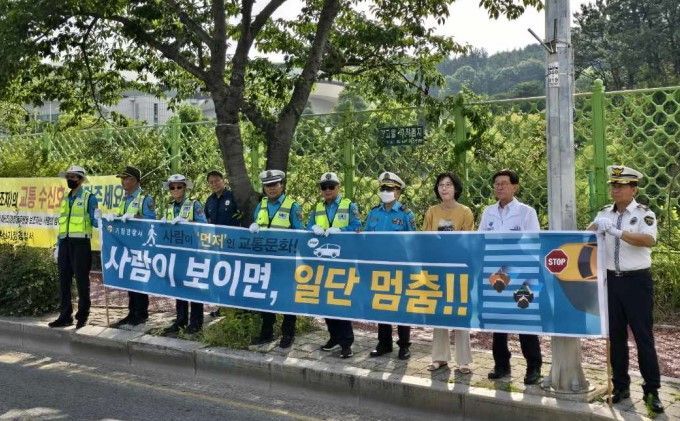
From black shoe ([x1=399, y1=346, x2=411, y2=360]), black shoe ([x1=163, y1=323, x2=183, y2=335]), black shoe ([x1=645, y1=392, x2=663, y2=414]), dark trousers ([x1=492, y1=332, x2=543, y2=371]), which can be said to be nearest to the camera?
black shoe ([x1=645, y1=392, x2=663, y2=414])

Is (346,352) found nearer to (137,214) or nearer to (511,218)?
(511,218)

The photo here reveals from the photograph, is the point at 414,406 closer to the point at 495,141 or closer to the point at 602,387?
the point at 602,387

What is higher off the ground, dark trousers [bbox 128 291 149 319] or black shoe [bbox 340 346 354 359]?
dark trousers [bbox 128 291 149 319]

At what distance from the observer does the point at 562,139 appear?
5480mm

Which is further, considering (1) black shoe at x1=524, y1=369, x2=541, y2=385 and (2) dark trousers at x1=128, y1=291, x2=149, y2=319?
(2) dark trousers at x1=128, y1=291, x2=149, y2=319

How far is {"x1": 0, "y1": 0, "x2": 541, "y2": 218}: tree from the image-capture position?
332 inches

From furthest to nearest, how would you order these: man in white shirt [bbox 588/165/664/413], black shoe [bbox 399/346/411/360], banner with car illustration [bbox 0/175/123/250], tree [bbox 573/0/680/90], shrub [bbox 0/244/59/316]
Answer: tree [bbox 573/0/680/90], banner with car illustration [bbox 0/175/123/250], shrub [bbox 0/244/59/316], black shoe [bbox 399/346/411/360], man in white shirt [bbox 588/165/664/413]

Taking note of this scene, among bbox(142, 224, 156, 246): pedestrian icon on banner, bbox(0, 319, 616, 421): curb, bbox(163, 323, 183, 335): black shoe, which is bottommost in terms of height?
bbox(0, 319, 616, 421): curb

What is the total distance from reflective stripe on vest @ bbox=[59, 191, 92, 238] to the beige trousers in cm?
428

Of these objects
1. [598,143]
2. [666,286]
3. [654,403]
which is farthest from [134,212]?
[666,286]

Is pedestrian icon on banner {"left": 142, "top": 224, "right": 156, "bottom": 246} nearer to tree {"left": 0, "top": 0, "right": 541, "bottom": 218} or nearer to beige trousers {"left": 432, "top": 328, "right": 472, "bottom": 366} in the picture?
tree {"left": 0, "top": 0, "right": 541, "bottom": 218}

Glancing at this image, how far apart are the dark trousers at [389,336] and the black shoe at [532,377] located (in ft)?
3.99

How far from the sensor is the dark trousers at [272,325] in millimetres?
7223

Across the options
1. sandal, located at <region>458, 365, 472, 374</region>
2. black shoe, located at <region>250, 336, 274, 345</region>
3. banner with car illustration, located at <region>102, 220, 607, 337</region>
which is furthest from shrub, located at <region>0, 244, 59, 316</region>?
sandal, located at <region>458, 365, 472, 374</region>
